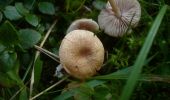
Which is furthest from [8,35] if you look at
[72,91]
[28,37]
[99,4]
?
[99,4]

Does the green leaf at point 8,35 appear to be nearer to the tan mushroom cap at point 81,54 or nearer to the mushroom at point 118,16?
the tan mushroom cap at point 81,54

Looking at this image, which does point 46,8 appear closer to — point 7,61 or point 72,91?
point 7,61

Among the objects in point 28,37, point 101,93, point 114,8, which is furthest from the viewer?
point 114,8

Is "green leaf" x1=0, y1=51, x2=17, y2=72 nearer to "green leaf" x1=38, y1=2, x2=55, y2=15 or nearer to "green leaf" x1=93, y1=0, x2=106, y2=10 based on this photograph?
"green leaf" x1=38, y1=2, x2=55, y2=15

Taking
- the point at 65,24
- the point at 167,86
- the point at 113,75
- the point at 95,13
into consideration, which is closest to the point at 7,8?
the point at 65,24

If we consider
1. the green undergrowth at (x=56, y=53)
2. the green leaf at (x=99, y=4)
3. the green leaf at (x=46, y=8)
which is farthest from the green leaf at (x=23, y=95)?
the green leaf at (x=99, y=4)

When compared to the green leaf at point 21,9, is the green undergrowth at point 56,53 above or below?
below
